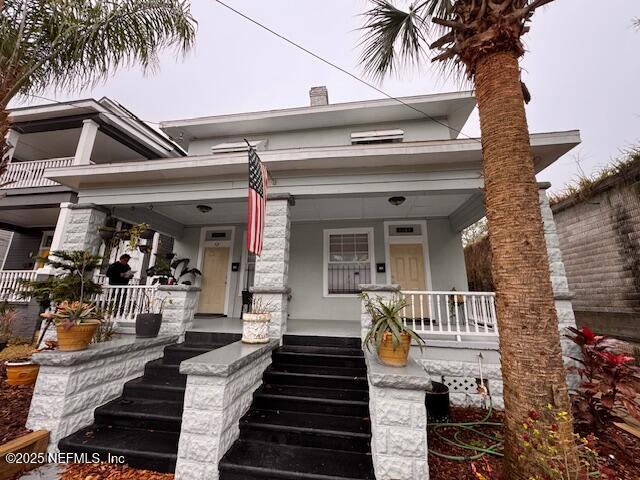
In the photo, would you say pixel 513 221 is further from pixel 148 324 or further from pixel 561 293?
pixel 148 324

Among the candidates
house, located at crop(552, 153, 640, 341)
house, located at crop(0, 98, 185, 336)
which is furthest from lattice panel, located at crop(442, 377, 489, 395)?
house, located at crop(0, 98, 185, 336)

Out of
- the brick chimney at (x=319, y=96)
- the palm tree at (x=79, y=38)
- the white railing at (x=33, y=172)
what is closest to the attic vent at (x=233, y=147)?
the brick chimney at (x=319, y=96)

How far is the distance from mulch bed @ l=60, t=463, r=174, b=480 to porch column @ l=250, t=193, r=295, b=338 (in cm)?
203

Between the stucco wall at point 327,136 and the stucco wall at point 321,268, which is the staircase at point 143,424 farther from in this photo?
the stucco wall at point 327,136

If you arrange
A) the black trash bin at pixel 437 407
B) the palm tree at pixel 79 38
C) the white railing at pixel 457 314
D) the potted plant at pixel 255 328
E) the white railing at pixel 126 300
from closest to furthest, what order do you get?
the black trash bin at pixel 437 407 → the palm tree at pixel 79 38 → the potted plant at pixel 255 328 → the white railing at pixel 457 314 → the white railing at pixel 126 300

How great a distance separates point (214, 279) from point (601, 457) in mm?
7788

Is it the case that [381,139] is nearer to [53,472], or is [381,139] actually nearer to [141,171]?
[141,171]

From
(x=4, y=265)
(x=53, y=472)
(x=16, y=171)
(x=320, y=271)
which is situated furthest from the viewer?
(x=4, y=265)

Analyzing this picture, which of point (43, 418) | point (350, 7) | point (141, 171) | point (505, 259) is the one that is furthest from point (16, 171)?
point (505, 259)

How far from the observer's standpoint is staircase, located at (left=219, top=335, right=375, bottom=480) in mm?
2404

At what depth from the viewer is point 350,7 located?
414 cm

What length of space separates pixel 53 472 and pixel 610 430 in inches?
235

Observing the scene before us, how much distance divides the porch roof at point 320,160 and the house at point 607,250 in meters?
1.82

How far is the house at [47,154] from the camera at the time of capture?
7.55m
